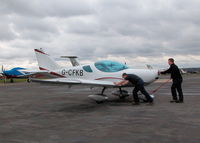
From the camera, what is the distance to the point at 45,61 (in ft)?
46.6

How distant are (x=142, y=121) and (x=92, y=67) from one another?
559 centimetres

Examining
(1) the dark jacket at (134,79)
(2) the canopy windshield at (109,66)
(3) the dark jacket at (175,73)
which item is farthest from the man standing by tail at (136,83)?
(3) the dark jacket at (175,73)

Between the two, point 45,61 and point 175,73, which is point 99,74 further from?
point 45,61

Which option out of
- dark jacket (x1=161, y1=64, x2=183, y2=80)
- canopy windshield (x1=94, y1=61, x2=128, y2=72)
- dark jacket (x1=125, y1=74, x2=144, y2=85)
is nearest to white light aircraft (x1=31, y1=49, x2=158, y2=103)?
canopy windshield (x1=94, y1=61, x2=128, y2=72)

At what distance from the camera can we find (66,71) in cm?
1249

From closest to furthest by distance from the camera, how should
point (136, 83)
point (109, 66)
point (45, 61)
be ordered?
point (136, 83), point (109, 66), point (45, 61)

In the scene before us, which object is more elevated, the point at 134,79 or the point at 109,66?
the point at 109,66

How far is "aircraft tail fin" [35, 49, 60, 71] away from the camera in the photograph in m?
14.0

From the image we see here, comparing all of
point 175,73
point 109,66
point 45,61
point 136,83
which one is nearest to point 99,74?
point 109,66

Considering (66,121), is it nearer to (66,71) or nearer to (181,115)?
(181,115)

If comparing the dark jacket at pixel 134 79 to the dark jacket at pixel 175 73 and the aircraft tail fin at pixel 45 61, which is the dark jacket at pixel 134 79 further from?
the aircraft tail fin at pixel 45 61

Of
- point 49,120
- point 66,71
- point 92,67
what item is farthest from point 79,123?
point 66,71

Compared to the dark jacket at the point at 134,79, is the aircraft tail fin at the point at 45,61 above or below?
above

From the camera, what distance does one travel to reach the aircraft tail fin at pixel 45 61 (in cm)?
1397
